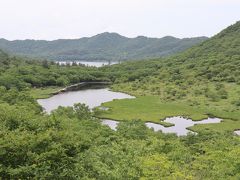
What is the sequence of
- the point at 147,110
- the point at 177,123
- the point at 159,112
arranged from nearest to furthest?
the point at 177,123 < the point at 159,112 < the point at 147,110

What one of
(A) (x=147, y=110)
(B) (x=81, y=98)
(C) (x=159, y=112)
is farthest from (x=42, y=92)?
(C) (x=159, y=112)

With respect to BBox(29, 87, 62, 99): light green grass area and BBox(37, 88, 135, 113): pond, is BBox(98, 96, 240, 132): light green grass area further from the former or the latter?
BBox(29, 87, 62, 99): light green grass area

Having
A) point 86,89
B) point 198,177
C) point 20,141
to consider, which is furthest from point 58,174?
point 86,89

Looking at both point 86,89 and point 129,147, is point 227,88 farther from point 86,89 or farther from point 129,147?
point 129,147

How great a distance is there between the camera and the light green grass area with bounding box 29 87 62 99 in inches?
6024

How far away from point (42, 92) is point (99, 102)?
115 ft

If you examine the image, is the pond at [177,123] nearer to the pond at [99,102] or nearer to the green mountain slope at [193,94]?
the pond at [99,102]

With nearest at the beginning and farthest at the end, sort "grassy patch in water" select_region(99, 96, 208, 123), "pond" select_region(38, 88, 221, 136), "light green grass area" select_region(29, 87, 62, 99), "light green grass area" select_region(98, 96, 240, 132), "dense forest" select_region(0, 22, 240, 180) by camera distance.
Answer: "dense forest" select_region(0, 22, 240, 180)
"pond" select_region(38, 88, 221, 136)
"light green grass area" select_region(98, 96, 240, 132)
"grassy patch in water" select_region(99, 96, 208, 123)
"light green grass area" select_region(29, 87, 62, 99)

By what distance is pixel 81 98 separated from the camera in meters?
150

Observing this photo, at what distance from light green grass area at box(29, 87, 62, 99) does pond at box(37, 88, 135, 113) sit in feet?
12.2

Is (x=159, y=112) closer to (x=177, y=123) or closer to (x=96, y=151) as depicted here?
(x=177, y=123)

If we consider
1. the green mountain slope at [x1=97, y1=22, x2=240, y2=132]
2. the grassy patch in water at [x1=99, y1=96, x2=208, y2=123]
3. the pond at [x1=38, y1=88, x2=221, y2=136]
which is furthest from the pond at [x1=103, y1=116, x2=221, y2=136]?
the green mountain slope at [x1=97, y1=22, x2=240, y2=132]

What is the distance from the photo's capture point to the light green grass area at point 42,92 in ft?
502

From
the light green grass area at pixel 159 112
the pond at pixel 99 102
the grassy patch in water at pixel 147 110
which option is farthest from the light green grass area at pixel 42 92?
the grassy patch in water at pixel 147 110
